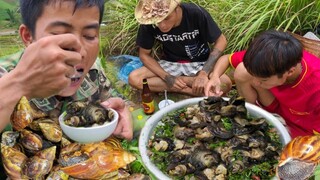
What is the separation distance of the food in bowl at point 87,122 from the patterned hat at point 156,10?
1.84 m

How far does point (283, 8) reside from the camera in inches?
145

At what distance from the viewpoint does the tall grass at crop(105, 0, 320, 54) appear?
3590mm

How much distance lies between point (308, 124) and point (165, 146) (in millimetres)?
1160

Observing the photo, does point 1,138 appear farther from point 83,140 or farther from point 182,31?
point 182,31

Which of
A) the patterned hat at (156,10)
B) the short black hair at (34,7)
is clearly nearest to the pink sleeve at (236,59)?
the patterned hat at (156,10)

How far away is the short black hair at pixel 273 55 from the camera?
2170 mm

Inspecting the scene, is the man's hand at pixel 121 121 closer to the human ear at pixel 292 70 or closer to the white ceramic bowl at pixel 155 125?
the white ceramic bowl at pixel 155 125

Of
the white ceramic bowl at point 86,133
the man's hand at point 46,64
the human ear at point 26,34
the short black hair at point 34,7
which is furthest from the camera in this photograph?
the human ear at point 26,34

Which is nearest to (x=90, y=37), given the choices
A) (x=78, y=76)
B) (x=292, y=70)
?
(x=78, y=76)

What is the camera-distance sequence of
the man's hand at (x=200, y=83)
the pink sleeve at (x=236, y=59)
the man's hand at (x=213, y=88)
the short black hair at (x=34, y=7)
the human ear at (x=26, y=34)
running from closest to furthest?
the short black hair at (x=34, y=7) → the human ear at (x=26, y=34) → the man's hand at (x=213, y=88) → the pink sleeve at (x=236, y=59) → the man's hand at (x=200, y=83)

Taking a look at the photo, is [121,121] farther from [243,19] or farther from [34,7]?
[243,19]

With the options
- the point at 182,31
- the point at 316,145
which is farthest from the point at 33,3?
the point at 182,31

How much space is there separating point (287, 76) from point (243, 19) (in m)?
1.81

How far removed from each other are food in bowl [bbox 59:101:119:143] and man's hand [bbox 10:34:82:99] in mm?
239
